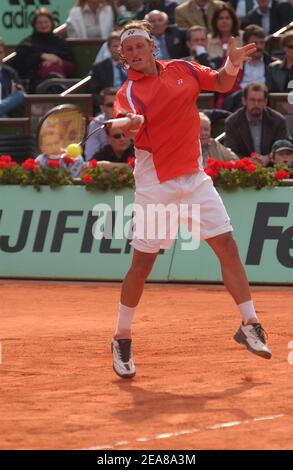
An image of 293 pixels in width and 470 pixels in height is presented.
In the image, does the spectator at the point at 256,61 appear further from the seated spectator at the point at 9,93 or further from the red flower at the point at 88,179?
the red flower at the point at 88,179

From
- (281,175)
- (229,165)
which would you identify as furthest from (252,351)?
(229,165)

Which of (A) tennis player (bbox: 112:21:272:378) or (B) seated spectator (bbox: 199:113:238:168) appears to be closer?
(A) tennis player (bbox: 112:21:272:378)

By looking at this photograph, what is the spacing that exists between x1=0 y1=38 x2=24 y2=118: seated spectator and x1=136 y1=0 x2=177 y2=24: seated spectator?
2.11 m

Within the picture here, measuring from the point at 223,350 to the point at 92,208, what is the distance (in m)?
4.66

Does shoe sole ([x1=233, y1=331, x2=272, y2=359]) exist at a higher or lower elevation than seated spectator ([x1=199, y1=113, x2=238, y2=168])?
higher

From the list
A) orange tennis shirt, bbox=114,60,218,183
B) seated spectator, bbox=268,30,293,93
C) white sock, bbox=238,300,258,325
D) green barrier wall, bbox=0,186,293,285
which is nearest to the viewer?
orange tennis shirt, bbox=114,60,218,183

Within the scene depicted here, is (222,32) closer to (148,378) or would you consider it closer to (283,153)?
(283,153)

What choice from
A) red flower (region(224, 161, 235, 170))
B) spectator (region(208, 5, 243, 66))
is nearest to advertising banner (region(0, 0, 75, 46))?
spectator (region(208, 5, 243, 66))

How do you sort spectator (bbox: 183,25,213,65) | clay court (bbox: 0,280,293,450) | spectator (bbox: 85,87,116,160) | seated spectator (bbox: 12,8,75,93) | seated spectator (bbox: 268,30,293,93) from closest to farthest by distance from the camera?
clay court (bbox: 0,280,293,450) → spectator (bbox: 85,87,116,160) → seated spectator (bbox: 268,30,293,93) → spectator (bbox: 183,25,213,65) → seated spectator (bbox: 12,8,75,93)

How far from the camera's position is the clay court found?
6.62 metres

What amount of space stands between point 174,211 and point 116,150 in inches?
253

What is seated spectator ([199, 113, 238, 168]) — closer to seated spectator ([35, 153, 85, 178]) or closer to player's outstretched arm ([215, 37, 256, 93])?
seated spectator ([35, 153, 85, 178])

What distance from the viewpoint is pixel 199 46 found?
16.5 meters

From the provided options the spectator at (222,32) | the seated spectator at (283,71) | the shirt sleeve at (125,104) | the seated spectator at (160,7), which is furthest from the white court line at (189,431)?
the seated spectator at (160,7)
